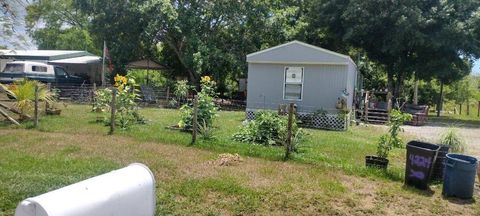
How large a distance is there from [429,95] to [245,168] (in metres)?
27.1

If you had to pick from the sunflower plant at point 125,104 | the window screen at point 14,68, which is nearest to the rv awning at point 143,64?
the window screen at point 14,68

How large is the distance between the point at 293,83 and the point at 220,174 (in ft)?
29.1

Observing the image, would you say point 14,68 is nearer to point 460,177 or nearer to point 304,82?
point 304,82

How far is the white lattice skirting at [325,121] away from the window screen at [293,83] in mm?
795

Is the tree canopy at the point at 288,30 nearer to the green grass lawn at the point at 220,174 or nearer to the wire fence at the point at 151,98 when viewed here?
the wire fence at the point at 151,98

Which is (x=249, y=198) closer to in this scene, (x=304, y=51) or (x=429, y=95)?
(x=304, y=51)

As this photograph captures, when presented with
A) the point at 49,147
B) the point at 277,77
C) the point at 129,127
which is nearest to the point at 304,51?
the point at 277,77

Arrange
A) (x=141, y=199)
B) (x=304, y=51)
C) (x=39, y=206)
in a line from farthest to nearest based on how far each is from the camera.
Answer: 1. (x=304, y=51)
2. (x=141, y=199)
3. (x=39, y=206)

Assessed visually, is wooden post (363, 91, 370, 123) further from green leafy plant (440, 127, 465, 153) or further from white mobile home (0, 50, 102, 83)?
white mobile home (0, 50, 102, 83)

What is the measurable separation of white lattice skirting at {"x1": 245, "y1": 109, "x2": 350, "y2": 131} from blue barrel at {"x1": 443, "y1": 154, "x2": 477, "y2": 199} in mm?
7824

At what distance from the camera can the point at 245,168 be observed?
22.1 ft

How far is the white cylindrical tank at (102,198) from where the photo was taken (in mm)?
2494

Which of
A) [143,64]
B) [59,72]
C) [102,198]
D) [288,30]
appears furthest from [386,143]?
[59,72]

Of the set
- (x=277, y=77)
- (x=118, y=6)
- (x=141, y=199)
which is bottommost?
(x=141, y=199)
